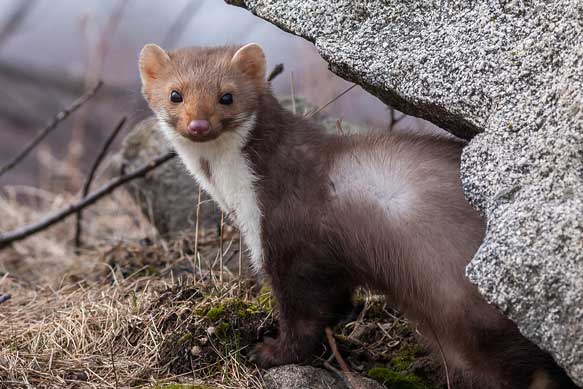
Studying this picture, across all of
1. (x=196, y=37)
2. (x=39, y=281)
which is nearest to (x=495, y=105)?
(x=39, y=281)

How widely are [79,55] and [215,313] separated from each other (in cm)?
936

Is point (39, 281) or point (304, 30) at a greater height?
point (304, 30)

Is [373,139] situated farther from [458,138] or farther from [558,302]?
[558,302]

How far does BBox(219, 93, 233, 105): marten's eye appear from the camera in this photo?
14.3 feet

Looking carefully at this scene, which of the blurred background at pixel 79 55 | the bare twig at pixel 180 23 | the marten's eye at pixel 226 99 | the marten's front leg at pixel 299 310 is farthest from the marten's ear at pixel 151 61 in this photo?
the bare twig at pixel 180 23

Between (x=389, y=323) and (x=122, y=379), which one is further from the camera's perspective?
(x=389, y=323)

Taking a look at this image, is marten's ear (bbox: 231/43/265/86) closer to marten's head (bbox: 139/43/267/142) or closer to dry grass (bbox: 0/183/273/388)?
marten's head (bbox: 139/43/267/142)

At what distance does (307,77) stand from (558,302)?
6.16m

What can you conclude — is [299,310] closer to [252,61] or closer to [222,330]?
[222,330]

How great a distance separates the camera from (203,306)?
4.50 m

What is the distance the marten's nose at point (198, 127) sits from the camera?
13.6 feet

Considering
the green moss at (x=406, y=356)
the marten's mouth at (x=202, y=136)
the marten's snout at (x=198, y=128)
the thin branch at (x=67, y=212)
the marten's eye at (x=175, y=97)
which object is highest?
the marten's eye at (x=175, y=97)

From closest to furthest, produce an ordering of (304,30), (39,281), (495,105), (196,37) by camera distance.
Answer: (495,105)
(304,30)
(39,281)
(196,37)

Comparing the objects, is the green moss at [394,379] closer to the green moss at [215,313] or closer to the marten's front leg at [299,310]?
the marten's front leg at [299,310]
